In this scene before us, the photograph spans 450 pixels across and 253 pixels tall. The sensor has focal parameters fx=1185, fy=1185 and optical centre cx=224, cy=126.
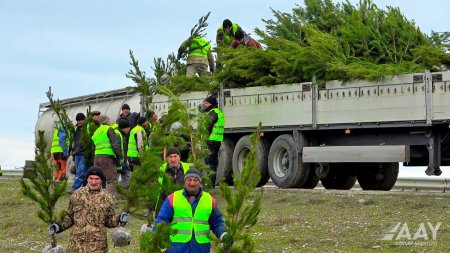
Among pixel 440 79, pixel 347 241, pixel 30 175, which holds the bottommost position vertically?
pixel 347 241

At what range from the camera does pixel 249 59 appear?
24750mm

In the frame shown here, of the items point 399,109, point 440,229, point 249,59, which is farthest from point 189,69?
point 440,229

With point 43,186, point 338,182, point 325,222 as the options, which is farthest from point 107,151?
point 338,182

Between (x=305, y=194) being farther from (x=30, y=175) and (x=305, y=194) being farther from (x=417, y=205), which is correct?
(x=30, y=175)

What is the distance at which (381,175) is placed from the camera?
24.8 meters

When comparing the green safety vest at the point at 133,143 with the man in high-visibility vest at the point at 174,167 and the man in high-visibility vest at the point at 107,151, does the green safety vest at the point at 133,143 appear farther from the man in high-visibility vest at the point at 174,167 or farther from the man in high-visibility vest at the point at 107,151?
the man in high-visibility vest at the point at 174,167

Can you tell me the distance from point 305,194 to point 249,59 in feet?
14.0

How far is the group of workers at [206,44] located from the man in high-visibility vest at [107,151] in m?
5.86

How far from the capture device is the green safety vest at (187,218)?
1054cm

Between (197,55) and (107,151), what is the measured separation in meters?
6.69

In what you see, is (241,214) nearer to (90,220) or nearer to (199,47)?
(90,220)

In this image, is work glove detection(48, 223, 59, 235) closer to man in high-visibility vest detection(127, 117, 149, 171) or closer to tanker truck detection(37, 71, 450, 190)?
man in high-visibility vest detection(127, 117, 149, 171)

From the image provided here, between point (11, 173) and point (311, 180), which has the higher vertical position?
point (311, 180)

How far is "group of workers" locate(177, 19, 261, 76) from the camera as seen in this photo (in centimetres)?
2559
